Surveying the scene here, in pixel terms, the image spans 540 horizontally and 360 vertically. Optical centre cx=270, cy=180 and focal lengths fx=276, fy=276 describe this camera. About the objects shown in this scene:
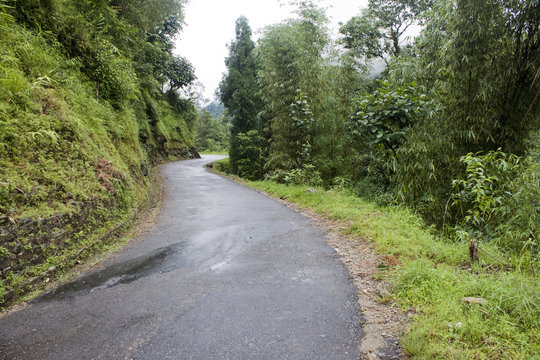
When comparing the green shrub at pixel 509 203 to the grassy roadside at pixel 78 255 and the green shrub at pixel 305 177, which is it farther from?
the green shrub at pixel 305 177

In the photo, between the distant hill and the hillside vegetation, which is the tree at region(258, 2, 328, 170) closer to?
the hillside vegetation

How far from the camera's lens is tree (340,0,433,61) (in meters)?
13.7

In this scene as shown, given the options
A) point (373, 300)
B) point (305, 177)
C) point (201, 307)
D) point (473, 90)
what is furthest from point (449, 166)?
point (305, 177)

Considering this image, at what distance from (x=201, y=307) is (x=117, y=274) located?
160 centimetres

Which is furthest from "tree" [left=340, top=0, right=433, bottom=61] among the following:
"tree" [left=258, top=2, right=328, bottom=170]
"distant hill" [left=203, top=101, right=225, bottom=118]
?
"distant hill" [left=203, top=101, right=225, bottom=118]

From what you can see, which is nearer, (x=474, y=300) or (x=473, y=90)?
(x=474, y=300)

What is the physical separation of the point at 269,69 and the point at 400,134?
7817mm

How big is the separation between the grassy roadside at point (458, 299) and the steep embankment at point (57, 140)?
4.11m

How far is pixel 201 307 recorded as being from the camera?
2.84m

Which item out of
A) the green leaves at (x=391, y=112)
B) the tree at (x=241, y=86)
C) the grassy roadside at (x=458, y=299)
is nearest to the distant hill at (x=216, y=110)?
the tree at (x=241, y=86)

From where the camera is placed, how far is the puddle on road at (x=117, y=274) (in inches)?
128

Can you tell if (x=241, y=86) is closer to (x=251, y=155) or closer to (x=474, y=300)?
(x=251, y=155)

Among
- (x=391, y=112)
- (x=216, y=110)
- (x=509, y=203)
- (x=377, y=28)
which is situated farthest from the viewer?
(x=216, y=110)

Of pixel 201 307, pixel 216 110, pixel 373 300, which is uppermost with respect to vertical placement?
pixel 216 110
